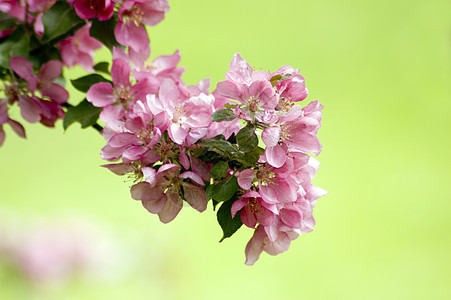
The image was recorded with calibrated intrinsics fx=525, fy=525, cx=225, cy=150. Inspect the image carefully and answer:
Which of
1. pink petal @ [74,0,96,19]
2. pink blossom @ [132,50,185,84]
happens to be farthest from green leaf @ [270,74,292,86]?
pink petal @ [74,0,96,19]

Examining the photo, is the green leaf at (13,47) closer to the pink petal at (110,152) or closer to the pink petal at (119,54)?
the pink petal at (119,54)

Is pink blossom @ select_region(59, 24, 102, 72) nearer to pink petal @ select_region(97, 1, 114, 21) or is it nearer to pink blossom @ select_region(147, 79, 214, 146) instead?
pink petal @ select_region(97, 1, 114, 21)

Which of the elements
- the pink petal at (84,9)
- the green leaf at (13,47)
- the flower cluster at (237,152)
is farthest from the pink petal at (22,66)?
the flower cluster at (237,152)

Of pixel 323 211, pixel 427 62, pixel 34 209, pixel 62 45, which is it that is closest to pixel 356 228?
pixel 323 211

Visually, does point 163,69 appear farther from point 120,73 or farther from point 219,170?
point 219,170

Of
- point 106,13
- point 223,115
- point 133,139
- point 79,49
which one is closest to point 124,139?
point 133,139

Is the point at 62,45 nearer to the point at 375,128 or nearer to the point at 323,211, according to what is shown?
the point at 323,211
